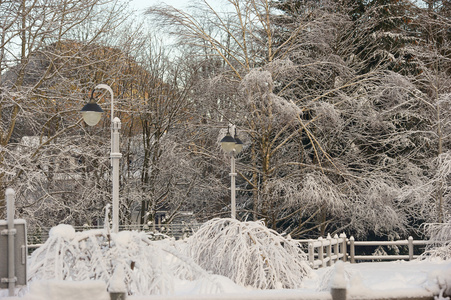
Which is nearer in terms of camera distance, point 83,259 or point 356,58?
point 83,259

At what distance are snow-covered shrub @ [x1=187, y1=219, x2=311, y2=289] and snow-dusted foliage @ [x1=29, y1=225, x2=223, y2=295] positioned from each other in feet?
8.51

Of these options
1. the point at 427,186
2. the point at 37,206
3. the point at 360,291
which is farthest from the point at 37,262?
the point at 427,186

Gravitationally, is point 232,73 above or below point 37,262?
above

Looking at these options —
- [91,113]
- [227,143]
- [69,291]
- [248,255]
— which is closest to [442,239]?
[227,143]

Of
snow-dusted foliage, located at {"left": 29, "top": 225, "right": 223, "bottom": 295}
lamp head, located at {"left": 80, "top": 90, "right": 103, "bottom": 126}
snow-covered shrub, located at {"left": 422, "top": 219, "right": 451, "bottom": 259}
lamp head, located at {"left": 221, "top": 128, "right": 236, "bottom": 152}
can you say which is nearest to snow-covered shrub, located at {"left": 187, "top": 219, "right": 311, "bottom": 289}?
snow-dusted foliage, located at {"left": 29, "top": 225, "right": 223, "bottom": 295}

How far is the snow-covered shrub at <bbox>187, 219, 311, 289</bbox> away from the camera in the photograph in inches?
336

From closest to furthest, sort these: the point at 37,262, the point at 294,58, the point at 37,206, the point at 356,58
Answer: the point at 37,262
the point at 37,206
the point at 294,58
the point at 356,58

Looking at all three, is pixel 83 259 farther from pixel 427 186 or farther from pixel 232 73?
pixel 232 73

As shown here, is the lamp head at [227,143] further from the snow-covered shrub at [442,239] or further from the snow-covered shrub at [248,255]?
the snow-covered shrub at [442,239]

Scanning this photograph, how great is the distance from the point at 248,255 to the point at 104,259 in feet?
10.4

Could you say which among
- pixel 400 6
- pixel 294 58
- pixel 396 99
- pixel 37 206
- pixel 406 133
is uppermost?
pixel 400 6

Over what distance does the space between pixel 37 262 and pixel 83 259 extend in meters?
0.48

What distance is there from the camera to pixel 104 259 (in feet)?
19.3

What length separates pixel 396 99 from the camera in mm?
21438
